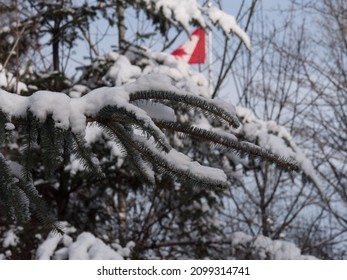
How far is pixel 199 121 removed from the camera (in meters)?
5.75

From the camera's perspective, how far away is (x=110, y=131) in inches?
65.2

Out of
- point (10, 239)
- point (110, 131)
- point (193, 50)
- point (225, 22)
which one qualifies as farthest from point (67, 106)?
point (193, 50)

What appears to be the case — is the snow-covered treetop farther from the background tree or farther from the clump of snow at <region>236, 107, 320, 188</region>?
the clump of snow at <region>236, 107, 320, 188</region>

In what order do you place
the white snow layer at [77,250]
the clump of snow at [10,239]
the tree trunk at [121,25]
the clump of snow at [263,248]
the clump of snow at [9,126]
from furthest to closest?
the tree trunk at [121,25] < the clump of snow at [263,248] < the clump of snow at [10,239] < the white snow layer at [77,250] < the clump of snow at [9,126]

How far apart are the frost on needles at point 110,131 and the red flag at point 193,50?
5416mm

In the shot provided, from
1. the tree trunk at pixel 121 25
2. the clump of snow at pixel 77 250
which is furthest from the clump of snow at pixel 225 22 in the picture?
the clump of snow at pixel 77 250

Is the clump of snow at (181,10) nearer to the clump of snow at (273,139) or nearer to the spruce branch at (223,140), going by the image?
the clump of snow at (273,139)

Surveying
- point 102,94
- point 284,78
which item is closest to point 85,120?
point 102,94

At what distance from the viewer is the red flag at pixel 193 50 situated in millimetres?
7664

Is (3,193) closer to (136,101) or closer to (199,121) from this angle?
(136,101)

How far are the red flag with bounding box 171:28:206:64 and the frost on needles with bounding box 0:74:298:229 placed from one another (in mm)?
5416

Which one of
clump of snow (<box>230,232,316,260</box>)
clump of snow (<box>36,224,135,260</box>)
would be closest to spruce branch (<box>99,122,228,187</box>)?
clump of snow (<box>36,224,135,260</box>)

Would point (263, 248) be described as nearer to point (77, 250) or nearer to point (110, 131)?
point (77, 250)
